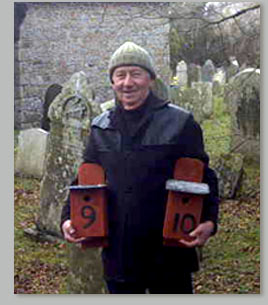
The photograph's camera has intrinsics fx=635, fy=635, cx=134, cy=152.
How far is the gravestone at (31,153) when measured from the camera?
2934mm

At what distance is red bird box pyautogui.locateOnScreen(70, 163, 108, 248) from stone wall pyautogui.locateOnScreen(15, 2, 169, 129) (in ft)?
1.55

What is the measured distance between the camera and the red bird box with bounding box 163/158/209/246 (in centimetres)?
212

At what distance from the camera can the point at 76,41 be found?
2.76 metres

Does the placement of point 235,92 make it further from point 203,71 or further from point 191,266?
point 191,266

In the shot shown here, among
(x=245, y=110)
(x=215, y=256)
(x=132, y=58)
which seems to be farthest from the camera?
(x=245, y=110)

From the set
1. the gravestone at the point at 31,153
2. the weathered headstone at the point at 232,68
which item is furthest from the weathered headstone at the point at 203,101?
the gravestone at the point at 31,153

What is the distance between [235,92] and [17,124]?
3.66 ft

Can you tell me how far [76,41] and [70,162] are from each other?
0.54 m

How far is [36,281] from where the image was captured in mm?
2674

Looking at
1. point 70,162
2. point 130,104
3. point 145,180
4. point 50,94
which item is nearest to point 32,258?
point 70,162

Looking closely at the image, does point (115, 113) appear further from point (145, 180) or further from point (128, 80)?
point (145, 180)

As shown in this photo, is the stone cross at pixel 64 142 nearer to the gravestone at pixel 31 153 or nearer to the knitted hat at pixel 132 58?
the gravestone at pixel 31 153

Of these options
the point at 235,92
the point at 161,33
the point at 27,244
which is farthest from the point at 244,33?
the point at 27,244

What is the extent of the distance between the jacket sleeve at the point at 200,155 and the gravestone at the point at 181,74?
69 centimetres
